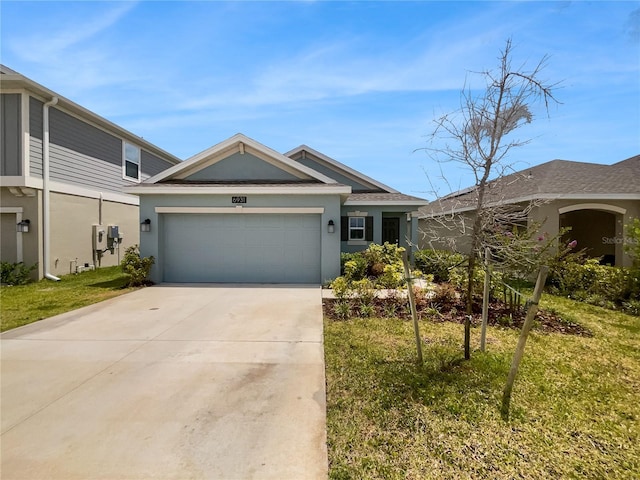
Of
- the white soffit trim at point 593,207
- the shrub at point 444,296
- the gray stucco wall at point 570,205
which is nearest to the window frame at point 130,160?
the shrub at point 444,296

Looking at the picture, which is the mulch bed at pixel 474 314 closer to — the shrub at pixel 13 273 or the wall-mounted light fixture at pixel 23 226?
the shrub at pixel 13 273

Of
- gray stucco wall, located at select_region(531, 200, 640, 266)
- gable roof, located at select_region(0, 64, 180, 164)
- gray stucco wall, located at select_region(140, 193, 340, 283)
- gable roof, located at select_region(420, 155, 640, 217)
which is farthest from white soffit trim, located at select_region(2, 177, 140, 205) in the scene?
gray stucco wall, located at select_region(531, 200, 640, 266)

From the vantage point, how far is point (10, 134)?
32.8ft

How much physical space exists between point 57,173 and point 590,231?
Answer: 22.0m

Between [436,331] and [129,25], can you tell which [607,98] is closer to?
[436,331]

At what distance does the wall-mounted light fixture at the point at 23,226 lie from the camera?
10.2m

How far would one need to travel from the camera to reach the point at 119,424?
2.99 metres

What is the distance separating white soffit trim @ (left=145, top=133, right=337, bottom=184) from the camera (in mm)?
10914

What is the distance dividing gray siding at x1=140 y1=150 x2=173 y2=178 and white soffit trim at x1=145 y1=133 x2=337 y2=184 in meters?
6.02

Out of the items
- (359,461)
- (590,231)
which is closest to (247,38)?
(359,461)

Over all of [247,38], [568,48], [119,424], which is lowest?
[119,424]

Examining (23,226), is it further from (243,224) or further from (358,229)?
(358,229)

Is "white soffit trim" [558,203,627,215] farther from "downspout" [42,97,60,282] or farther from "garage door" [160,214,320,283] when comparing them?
"downspout" [42,97,60,282]

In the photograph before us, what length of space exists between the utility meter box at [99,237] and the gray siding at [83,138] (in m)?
2.84
